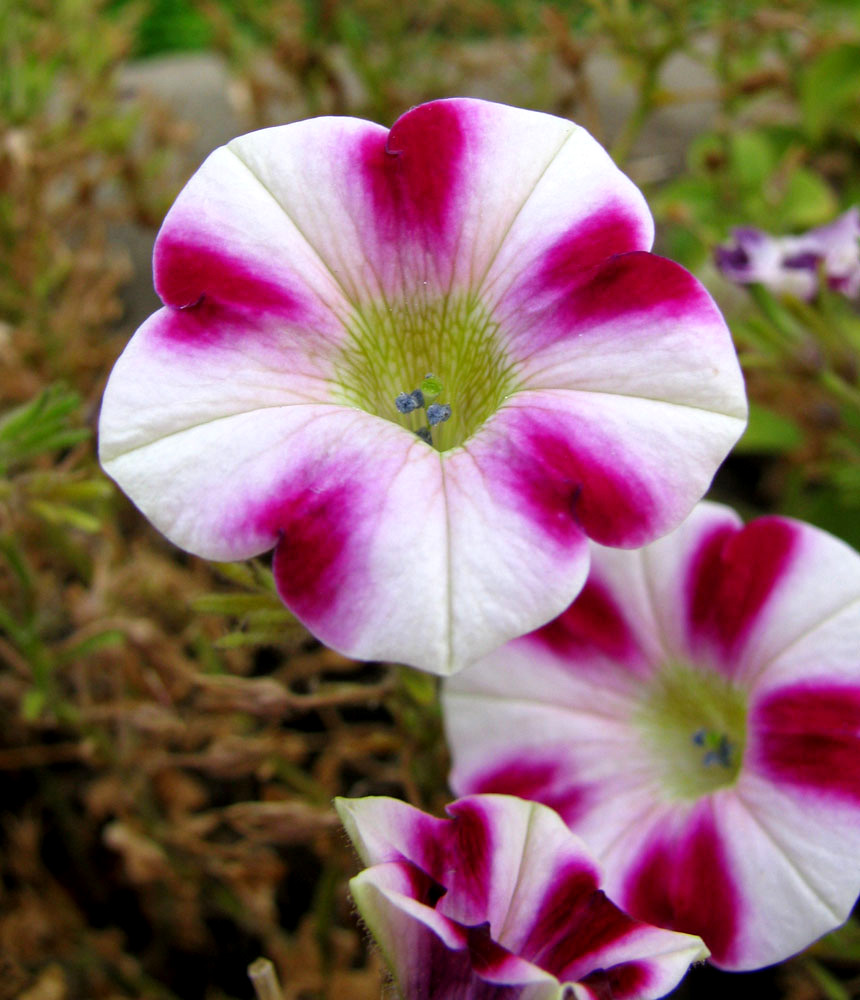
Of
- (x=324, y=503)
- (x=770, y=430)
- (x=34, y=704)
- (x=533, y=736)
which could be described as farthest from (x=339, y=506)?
(x=770, y=430)

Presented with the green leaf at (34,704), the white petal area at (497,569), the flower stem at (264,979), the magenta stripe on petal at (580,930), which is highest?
the white petal area at (497,569)

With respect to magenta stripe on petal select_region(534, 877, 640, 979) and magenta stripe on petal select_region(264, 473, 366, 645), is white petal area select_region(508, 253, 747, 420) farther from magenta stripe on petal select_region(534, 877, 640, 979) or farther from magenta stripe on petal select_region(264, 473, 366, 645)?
magenta stripe on petal select_region(534, 877, 640, 979)

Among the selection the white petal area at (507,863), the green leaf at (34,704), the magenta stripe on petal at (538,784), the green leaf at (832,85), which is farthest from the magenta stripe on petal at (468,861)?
the green leaf at (832,85)

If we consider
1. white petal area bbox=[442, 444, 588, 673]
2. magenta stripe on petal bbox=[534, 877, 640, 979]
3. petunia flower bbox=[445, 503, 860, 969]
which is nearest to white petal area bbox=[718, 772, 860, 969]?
petunia flower bbox=[445, 503, 860, 969]

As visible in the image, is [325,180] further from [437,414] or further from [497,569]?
[497,569]

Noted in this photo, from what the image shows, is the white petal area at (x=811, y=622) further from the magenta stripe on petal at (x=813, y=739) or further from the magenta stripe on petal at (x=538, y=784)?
the magenta stripe on petal at (x=538, y=784)
